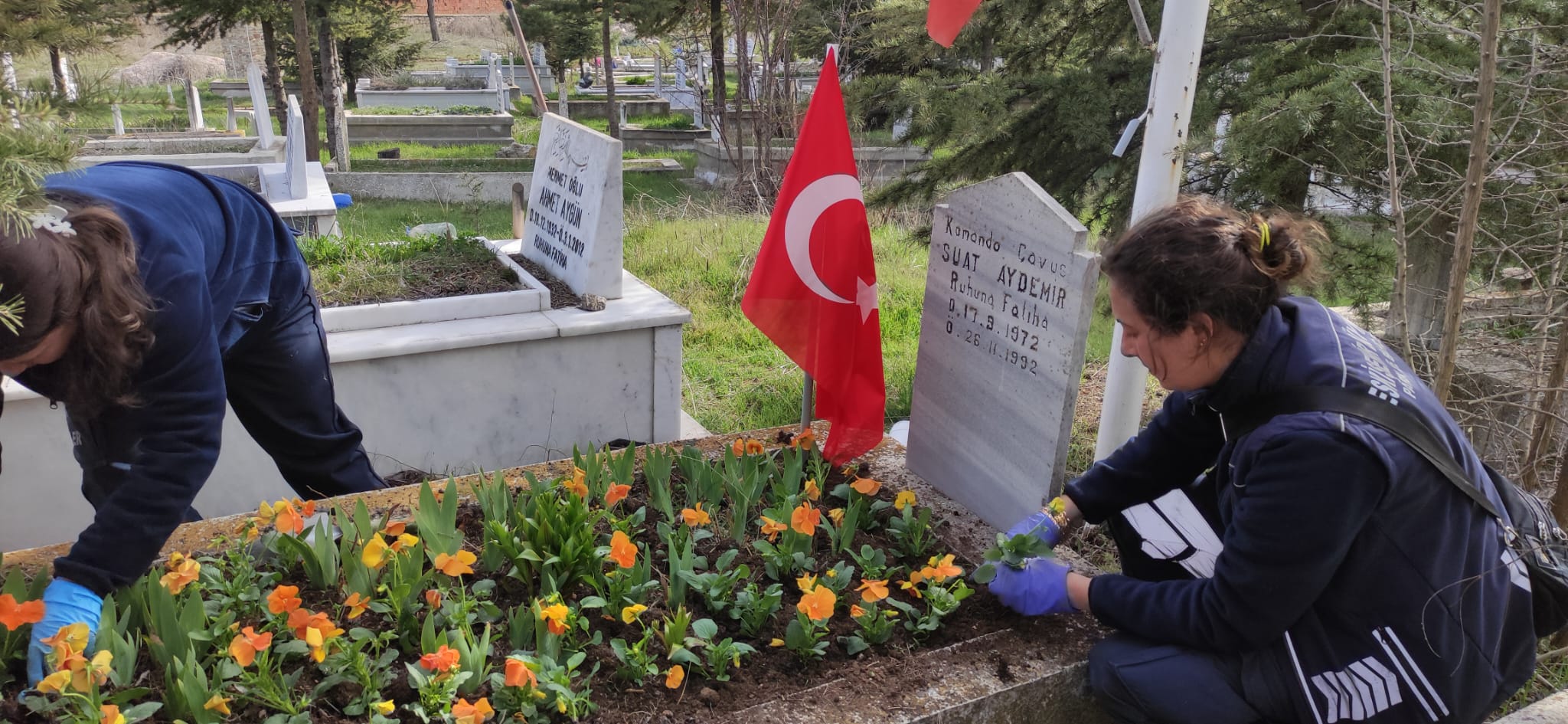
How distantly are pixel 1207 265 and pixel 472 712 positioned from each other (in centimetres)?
146

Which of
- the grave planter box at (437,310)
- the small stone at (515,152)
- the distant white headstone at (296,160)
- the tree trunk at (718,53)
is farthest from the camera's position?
the small stone at (515,152)

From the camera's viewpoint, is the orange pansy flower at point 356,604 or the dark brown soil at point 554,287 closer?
the orange pansy flower at point 356,604

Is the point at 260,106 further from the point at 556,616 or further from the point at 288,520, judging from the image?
the point at 556,616

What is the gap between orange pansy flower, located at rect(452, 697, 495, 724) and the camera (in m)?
1.74

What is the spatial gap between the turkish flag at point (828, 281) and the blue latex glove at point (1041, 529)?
638 mm

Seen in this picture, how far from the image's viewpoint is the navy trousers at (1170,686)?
1854mm

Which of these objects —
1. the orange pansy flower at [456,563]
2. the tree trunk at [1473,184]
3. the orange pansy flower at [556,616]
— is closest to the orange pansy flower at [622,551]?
the orange pansy flower at [556,616]

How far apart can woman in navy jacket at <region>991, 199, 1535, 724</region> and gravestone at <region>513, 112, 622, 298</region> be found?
266 centimetres

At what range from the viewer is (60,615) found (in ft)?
6.39

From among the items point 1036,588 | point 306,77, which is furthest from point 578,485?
point 306,77

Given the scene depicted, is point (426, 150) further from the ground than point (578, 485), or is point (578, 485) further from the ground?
point (578, 485)

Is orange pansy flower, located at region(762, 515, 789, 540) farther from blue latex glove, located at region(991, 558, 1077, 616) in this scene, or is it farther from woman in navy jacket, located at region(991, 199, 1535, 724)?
woman in navy jacket, located at region(991, 199, 1535, 724)

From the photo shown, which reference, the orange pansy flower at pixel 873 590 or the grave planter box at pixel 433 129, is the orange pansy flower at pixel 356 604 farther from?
the grave planter box at pixel 433 129

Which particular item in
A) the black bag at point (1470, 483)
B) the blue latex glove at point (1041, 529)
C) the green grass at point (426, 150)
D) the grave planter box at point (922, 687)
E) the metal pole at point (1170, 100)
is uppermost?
the metal pole at point (1170, 100)
